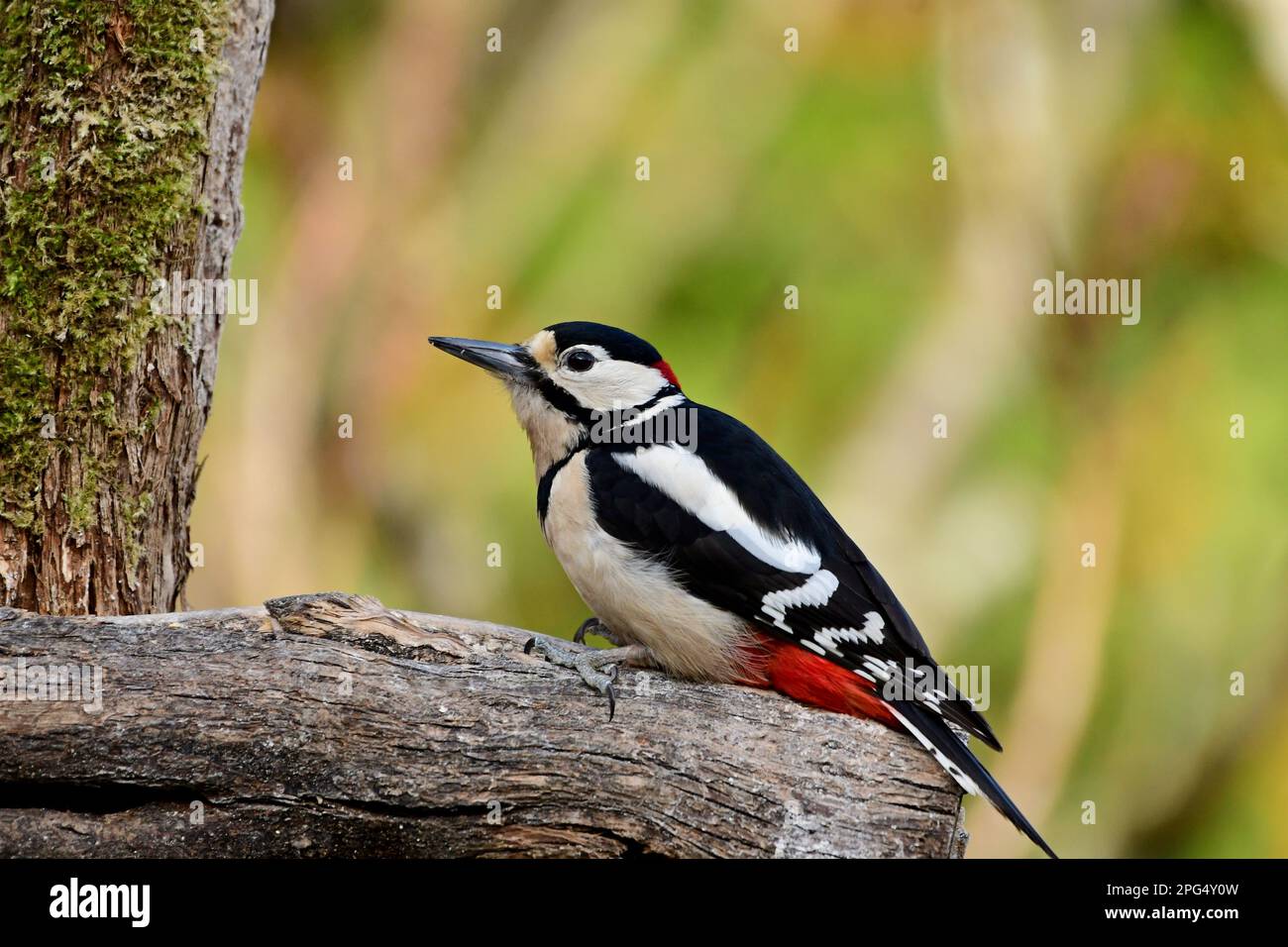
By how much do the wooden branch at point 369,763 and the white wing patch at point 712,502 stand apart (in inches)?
12.1

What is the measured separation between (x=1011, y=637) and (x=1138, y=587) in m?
0.48

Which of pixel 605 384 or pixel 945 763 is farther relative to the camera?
pixel 605 384

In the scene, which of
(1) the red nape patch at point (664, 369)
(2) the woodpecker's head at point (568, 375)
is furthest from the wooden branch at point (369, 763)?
(1) the red nape patch at point (664, 369)

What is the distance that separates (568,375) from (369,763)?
84 centimetres

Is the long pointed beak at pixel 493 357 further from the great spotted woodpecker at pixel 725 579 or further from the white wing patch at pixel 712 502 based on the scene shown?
the white wing patch at pixel 712 502

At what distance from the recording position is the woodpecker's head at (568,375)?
2.43 meters

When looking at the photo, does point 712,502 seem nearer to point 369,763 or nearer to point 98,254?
point 369,763

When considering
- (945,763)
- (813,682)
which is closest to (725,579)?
(813,682)

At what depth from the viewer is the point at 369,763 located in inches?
76.4
